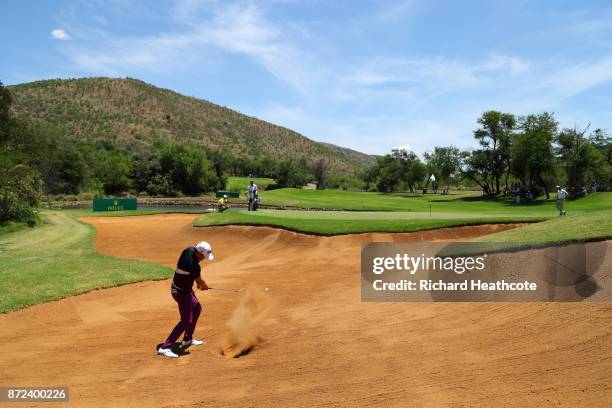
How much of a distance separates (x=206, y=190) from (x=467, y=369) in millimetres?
103766

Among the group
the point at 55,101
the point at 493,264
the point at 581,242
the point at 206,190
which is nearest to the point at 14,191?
the point at 493,264

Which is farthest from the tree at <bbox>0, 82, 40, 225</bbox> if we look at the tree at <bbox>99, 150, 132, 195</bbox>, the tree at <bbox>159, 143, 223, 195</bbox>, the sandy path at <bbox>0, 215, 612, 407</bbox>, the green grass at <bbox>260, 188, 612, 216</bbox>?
the tree at <bbox>159, 143, 223, 195</bbox>

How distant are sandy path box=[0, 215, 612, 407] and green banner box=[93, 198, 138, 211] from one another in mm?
41704

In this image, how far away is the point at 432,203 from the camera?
197 ft

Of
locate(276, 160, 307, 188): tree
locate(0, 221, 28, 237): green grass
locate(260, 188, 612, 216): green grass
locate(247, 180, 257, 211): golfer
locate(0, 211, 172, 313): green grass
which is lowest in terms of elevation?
locate(0, 211, 172, 313): green grass

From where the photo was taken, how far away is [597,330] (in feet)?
25.2

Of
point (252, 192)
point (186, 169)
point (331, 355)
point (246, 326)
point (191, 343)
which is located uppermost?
point (186, 169)

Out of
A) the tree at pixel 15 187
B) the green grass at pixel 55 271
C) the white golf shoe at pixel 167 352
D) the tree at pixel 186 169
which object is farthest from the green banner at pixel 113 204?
the tree at pixel 186 169

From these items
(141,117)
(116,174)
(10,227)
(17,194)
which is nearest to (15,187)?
(17,194)

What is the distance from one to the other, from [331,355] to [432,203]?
179 ft

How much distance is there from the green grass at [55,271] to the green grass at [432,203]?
102 ft

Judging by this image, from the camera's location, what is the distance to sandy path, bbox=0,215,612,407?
668 centimetres

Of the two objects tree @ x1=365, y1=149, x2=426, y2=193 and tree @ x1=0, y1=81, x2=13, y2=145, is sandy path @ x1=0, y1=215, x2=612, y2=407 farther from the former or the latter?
tree @ x1=365, y1=149, x2=426, y2=193

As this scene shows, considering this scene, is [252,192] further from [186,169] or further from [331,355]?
[186,169]
